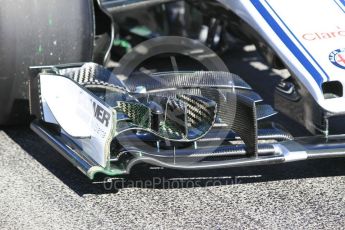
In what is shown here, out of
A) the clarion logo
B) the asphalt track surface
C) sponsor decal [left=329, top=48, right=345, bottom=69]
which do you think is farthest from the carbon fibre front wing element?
sponsor decal [left=329, top=48, right=345, bottom=69]

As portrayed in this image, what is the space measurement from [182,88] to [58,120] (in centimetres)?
65

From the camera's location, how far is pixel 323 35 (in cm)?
351

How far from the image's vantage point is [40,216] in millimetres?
3141

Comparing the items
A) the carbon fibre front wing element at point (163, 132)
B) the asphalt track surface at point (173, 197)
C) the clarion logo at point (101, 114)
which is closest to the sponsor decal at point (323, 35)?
the carbon fibre front wing element at point (163, 132)

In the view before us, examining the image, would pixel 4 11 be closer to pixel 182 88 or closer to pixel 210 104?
pixel 182 88

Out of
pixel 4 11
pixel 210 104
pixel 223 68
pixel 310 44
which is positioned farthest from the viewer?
pixel 223 68

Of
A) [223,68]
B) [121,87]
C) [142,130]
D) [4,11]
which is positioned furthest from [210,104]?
[223,68]

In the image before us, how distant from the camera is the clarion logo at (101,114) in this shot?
123 inches

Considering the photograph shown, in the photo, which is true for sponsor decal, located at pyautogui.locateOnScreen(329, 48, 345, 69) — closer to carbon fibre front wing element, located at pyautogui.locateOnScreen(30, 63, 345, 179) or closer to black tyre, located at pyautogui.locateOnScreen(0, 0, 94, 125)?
carbon fibre front wing element, located at pyautogui.locateOnScreen(30, 63, 345, 179)

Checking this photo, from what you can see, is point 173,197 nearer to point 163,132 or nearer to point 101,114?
point 163,132

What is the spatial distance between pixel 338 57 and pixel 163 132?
0.86 meters

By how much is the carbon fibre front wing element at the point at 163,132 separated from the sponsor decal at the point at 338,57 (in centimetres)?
33

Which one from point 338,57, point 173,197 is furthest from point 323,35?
point 173,197

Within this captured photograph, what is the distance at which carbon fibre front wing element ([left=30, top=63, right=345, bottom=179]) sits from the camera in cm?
318
